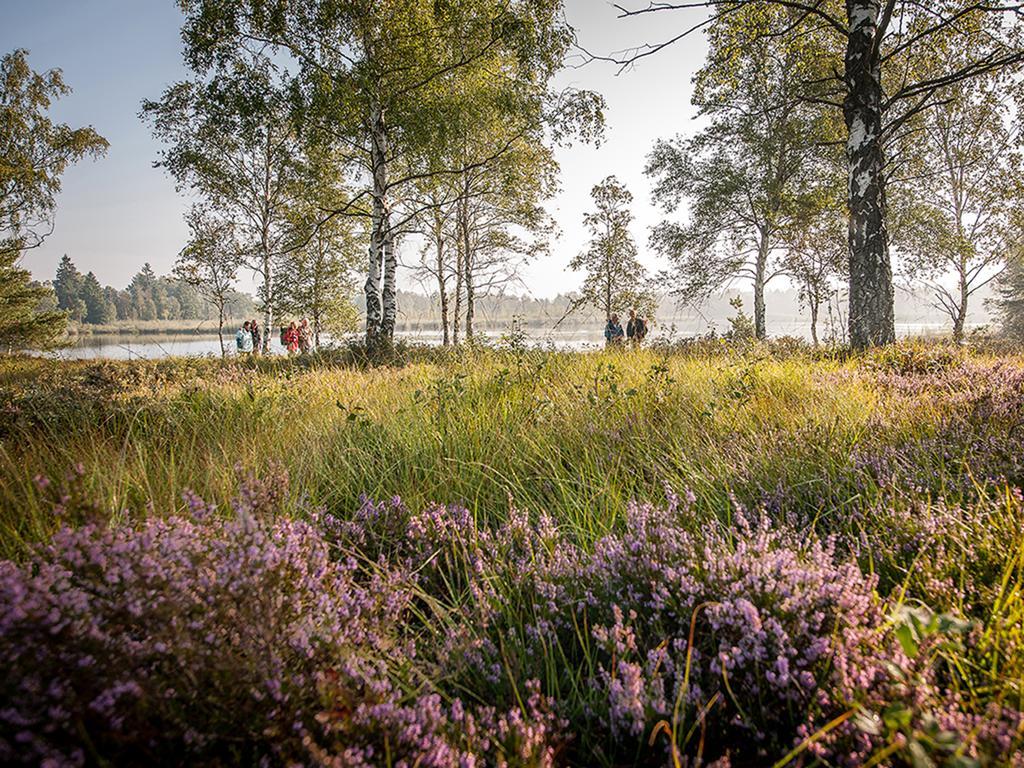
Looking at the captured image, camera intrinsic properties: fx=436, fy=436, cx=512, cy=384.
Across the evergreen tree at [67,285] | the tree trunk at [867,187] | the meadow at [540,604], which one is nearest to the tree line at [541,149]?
the tree trunk at [867,187]

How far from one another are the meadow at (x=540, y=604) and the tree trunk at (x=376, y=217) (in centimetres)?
907

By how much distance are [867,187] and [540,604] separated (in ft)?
28.9

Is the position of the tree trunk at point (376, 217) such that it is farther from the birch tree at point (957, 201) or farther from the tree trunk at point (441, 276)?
the birch tree at point (957, 201)

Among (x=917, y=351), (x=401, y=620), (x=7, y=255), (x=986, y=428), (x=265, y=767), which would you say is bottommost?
(x=401, y=620)

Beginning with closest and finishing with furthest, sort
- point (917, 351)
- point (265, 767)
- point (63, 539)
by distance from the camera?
point (265, 767)
point (63, 539)
point (917, 351)

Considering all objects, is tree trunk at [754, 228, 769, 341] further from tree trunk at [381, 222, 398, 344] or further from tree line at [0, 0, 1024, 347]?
tree trunk at [381, 222, 398, 344]

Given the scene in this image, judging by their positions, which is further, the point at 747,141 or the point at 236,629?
the point at 747,141

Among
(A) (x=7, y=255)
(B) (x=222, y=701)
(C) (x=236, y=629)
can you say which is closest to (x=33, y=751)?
(B) (x=222, y=701)

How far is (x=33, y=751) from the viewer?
0.76 m

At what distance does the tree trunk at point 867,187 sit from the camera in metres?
6.89

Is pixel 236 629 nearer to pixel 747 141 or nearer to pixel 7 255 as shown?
pixel 747 141

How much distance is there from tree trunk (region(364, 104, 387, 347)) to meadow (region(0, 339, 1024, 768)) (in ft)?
29.7

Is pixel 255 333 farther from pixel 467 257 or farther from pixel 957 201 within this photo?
pixel 957 201

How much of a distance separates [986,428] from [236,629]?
13.0 ft
